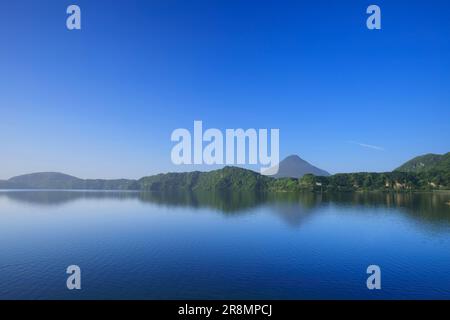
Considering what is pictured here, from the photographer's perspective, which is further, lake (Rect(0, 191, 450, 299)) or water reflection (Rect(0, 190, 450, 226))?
water reflection (Rect(0, 190, 450, 226))

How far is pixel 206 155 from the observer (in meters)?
25.1

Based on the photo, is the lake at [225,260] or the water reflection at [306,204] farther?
the water reflection at [306,204]

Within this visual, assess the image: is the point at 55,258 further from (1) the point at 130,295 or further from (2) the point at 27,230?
(2) the point at 27,230

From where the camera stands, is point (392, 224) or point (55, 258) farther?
point (392, 224)

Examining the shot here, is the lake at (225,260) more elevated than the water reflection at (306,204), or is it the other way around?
the lake at (225,260)

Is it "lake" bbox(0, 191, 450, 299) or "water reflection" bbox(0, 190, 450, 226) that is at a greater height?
"lake" bbox(0, 191, 450, 299)

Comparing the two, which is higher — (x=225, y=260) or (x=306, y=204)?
(x=225, y=260)

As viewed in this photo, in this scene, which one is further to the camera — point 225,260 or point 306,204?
point 306,204
